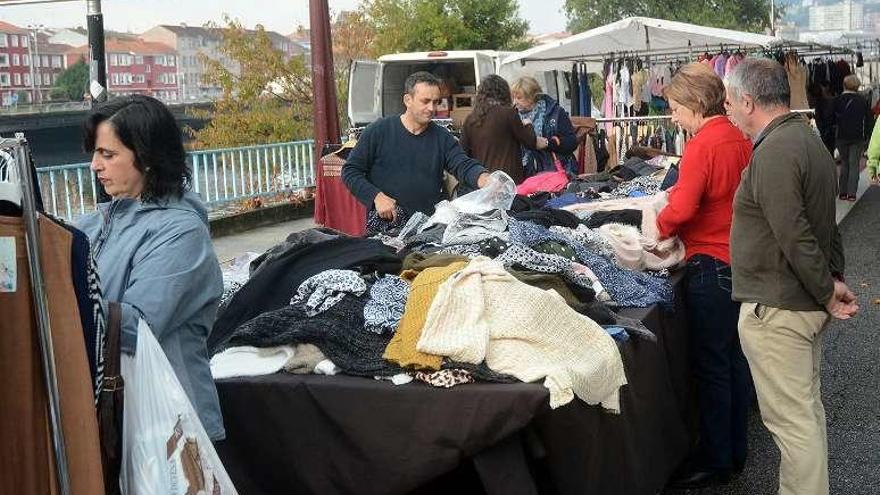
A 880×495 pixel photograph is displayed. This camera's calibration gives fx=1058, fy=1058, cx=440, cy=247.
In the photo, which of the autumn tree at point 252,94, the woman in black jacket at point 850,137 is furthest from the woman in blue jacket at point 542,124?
the autumn tree at point 252,94

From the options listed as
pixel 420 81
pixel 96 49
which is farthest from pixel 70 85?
pixel 420 81

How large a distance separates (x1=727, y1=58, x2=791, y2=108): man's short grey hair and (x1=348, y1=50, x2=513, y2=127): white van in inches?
553

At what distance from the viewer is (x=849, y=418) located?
219 inches

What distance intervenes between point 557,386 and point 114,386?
123cm

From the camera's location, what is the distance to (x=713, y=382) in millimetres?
4672

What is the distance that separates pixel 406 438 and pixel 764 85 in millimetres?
1749

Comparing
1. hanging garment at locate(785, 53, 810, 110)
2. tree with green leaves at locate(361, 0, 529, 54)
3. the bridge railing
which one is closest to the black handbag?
the bridge railing

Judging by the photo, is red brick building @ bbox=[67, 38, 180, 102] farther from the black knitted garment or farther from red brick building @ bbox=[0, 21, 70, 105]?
the black knitted garment

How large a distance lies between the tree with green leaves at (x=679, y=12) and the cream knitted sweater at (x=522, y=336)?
44928 millimetres

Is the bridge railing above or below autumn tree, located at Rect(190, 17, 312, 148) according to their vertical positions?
below

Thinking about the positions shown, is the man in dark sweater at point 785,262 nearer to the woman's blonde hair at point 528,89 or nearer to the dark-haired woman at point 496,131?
the dark-haired woman at point 496,131

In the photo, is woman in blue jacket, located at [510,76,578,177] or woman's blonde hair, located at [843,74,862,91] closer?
woman in blue jacket, located at [510,76,578,177]

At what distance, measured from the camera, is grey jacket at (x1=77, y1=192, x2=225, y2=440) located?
267 cm

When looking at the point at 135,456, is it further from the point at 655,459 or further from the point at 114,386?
the point at 655,459
